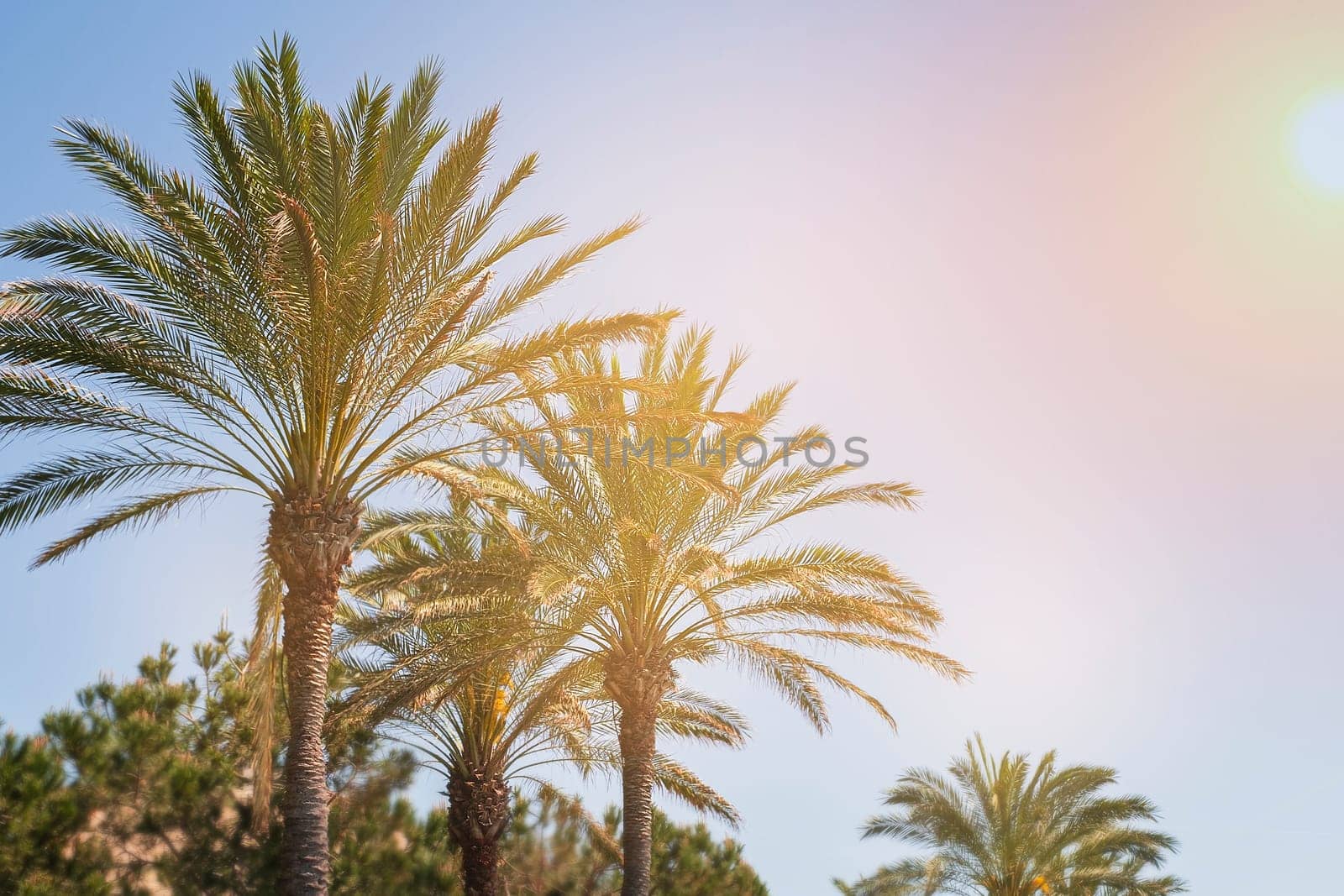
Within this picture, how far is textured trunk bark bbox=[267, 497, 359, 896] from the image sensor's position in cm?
1005

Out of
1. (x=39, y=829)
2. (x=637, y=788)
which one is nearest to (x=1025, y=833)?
(x=637, y=788)

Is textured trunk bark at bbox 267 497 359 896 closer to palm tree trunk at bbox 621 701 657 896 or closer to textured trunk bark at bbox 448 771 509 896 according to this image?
palm tree trunk at bbox 621 701 657 896

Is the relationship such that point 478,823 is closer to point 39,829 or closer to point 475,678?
point 475,678

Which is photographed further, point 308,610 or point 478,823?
point 478,823

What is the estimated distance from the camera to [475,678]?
50.5 feet

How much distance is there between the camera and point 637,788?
1455 cm

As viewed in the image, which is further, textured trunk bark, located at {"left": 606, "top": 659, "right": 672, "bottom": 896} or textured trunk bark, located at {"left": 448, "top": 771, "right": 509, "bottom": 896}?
textured trunk bark, located at {"left": 448, "top": 771, "right": 509, "bottom": 896}

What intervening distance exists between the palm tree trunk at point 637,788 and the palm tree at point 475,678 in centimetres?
82

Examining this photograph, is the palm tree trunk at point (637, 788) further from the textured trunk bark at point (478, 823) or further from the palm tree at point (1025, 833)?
the palm tree at point (1025, 833)

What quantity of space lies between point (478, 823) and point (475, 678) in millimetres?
2512

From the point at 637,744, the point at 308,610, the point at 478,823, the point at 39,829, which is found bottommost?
the point at 39,829

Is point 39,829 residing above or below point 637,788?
below

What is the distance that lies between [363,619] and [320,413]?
5354 mm

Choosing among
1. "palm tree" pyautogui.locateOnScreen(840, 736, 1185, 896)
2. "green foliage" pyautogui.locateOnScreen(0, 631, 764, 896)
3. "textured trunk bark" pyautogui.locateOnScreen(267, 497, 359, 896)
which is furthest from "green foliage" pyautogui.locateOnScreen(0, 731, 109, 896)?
"palm tree" pyautogui.locateOnScreen(840, 736, 1185, 896)
